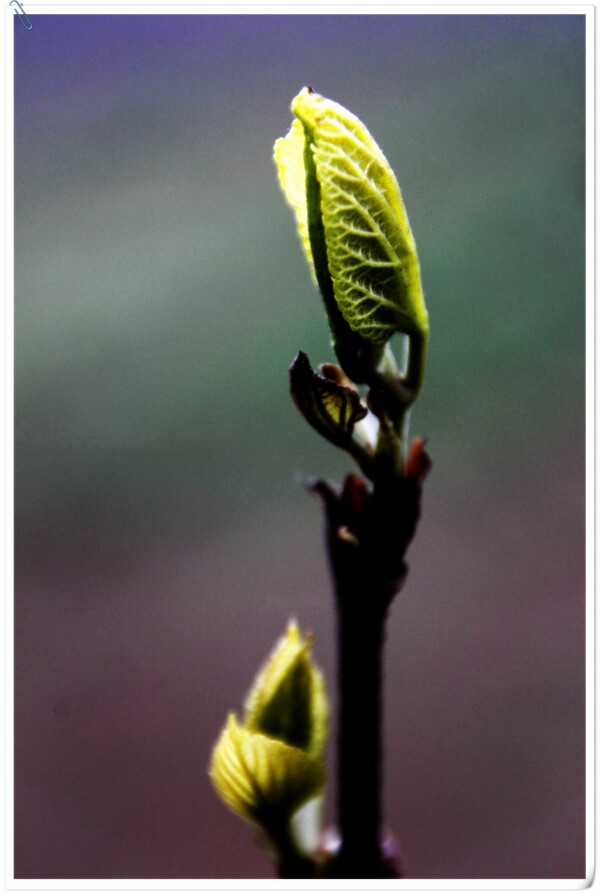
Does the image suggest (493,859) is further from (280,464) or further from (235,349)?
(235,349)

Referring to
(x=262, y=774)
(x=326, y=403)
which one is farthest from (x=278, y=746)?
(x=326, y=403)

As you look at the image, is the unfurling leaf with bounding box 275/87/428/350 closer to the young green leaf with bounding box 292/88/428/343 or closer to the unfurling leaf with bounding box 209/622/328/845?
the young green leaf with bounding box 292/88/428/343

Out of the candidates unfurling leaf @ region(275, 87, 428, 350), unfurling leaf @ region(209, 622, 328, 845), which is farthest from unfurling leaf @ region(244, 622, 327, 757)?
unfurling leaf @ region(275, 87, 428, 350)

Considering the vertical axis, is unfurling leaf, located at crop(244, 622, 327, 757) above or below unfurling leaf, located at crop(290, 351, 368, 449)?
below

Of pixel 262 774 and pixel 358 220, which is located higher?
pixel 358 220

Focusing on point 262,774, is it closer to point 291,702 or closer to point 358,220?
point 291,702

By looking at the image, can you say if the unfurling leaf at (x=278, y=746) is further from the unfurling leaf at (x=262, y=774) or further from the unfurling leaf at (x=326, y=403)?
the unfurling leaf at (x=326, y=403)

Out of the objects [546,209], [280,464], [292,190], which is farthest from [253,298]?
[292,190]

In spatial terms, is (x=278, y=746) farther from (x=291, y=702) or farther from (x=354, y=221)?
(x=354, y=221)

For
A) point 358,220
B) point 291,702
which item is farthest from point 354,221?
point 291,702
